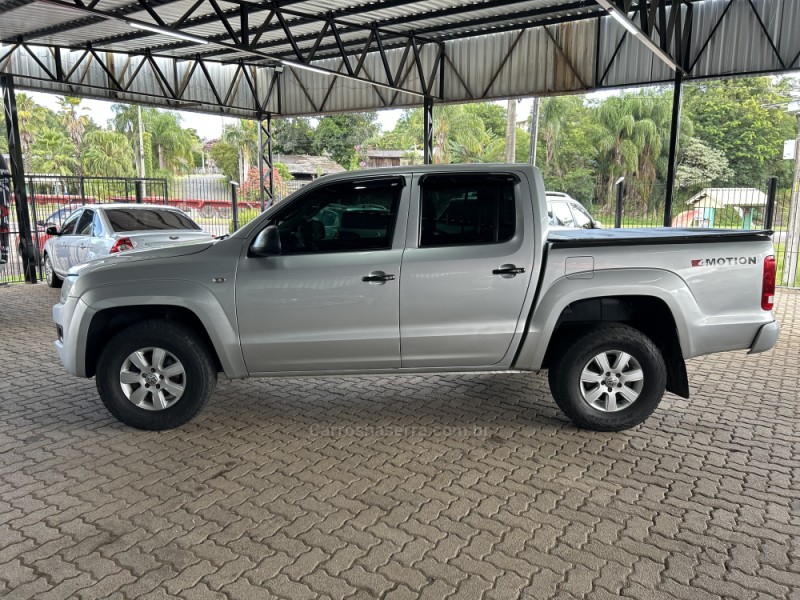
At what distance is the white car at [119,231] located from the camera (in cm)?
943

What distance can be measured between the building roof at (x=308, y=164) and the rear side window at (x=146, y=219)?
40.7m

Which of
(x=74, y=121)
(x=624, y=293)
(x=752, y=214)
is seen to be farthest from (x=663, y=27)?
(x=74, y=121)

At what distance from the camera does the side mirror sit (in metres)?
4.39

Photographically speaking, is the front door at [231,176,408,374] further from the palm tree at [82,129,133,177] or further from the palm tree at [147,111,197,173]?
the palm tree at [147,111,197,173]

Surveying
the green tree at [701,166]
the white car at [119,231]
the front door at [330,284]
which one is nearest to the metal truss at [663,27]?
the front door at [330,284]

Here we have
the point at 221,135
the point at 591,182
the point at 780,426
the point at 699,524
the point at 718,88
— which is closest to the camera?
the point at 699,524

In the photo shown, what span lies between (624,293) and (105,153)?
55.6 meters

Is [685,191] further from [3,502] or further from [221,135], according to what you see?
[3,502]

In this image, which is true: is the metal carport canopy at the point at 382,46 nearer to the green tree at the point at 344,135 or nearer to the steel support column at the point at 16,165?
the steel support column at the point at 16,165

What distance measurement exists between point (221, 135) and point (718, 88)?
41.5 metres

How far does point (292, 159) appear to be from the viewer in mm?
54125

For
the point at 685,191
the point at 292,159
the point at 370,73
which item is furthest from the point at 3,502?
the point at 292,159

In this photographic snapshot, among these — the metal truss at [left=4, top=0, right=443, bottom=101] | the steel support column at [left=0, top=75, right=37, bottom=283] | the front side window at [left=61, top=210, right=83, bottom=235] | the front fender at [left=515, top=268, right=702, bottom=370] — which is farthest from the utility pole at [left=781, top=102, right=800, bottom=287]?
the steel support column at [left=0, top=75, right=37, bottom=283]

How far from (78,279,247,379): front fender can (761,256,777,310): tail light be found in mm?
3837
